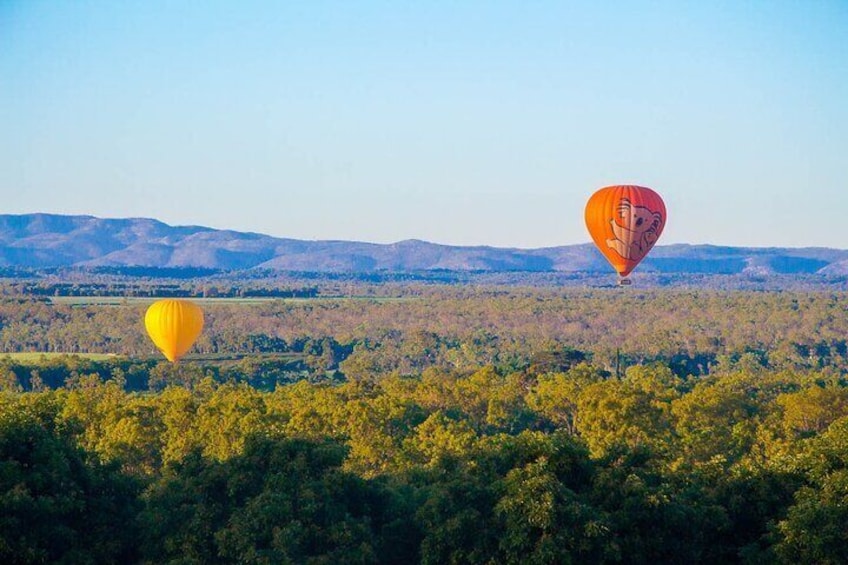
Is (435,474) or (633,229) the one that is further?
(633,229)

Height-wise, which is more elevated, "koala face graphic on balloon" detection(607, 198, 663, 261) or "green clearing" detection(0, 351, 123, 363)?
"koala face graphic on balloon" detection(607, 198, 663, 261)

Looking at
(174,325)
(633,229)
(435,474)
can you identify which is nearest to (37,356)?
(174,325)

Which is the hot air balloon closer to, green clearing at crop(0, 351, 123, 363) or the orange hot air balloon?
Result: the orange hot air balloon

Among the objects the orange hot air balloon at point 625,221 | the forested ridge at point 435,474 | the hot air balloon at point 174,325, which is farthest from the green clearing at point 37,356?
the orange hot air balloon at point 625,221

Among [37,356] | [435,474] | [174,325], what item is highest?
[174,325]

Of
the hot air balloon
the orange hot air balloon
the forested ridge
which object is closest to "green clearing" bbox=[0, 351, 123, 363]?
the forested ridge

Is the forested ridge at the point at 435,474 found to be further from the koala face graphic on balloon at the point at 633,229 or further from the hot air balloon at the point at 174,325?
the koala face graphic on balloon at the point at 633,229

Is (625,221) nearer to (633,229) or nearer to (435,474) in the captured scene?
(633,229)
